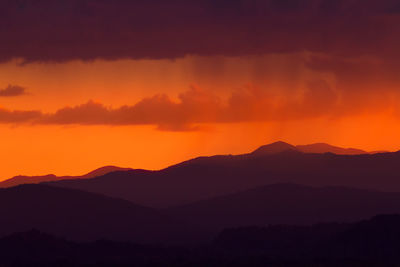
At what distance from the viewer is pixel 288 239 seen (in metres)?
197

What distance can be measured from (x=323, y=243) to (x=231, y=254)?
18.0m

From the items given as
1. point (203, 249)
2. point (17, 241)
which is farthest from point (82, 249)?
point (203, 249)

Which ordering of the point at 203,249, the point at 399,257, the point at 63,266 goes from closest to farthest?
the point at 63,266, the point at 399,257, the point at 203,249

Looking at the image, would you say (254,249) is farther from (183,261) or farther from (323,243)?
(183,261)

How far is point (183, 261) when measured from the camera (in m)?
154

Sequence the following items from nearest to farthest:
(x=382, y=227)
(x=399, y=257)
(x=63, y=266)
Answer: (x=63, y=266), (x=399, y=257), (x=382, y=227)

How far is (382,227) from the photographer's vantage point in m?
173

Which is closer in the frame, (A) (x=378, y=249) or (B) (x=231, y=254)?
(A) (x=378, y=249)

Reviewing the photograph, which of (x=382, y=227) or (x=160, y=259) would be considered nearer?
(x=160, y=259)

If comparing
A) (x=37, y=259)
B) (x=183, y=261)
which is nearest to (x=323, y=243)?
(x=183, y=261)

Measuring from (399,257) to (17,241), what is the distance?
226ft

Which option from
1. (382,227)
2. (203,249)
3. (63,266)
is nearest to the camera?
(63,266)

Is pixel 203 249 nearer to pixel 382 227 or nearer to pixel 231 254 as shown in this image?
pixel 231 254

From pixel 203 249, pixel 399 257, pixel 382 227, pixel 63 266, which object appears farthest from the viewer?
pixel 203 249
